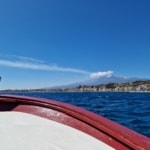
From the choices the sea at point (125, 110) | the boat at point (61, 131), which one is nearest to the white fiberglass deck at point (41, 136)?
the boat at point (61, 131)

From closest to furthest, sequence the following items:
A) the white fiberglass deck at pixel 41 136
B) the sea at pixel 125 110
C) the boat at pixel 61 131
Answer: the boat at pixel 61 131, the white fiberglass deck at pixel 41 136, the sea at pixel 125 110

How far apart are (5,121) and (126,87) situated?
144m

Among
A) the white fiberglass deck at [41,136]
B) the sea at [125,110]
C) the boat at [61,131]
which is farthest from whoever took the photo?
the sea at [125,110]

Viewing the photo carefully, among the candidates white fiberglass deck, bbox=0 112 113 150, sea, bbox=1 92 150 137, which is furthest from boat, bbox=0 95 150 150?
sea, bbox=1 92 150 137

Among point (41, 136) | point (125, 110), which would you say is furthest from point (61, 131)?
point (125, 110)

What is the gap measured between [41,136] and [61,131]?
0.55 feet

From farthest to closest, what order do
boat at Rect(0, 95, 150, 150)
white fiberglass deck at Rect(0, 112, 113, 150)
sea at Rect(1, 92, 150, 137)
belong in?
sea at Rect(1, 92, 150, 137) < white fiberglass deck at Rect(0, 112, 113, 150) < boat at Rect(0, 95, 150, 150)

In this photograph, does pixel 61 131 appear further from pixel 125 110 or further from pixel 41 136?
pixel 125 110

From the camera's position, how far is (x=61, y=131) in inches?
102

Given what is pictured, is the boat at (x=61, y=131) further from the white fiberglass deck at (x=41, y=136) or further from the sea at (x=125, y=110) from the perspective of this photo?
the sea at (x=125, y=110)

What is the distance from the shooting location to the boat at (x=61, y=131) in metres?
2.26

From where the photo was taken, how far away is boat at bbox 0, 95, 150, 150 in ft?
7.41

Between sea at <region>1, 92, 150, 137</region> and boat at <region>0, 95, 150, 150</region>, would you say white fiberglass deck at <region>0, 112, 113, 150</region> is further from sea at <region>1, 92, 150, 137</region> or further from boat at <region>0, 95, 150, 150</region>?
sea at <region>1, 92, 150, 137</region>

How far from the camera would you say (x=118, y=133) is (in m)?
2.26
